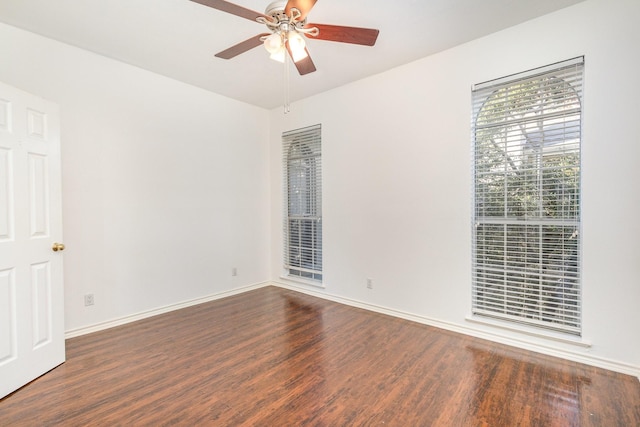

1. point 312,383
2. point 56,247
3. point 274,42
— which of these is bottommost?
point 312,383

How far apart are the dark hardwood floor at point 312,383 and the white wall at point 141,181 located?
1.99ft

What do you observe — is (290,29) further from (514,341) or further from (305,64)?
(514,341)

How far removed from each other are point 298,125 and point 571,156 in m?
3.19

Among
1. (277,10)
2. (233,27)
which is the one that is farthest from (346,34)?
(233,27)

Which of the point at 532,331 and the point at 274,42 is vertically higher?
the point at 274,42

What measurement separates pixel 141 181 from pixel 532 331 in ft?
13.7

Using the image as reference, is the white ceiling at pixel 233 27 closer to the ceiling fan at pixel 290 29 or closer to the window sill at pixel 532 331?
the ceiling fan at pixel 290 29

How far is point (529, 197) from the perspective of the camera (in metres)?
2.60

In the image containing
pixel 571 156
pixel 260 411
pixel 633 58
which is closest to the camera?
pixel 260 411

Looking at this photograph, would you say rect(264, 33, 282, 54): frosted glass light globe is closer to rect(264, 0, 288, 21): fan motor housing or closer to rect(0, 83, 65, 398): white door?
rect(264, 0, 288, 21): fan motor housing

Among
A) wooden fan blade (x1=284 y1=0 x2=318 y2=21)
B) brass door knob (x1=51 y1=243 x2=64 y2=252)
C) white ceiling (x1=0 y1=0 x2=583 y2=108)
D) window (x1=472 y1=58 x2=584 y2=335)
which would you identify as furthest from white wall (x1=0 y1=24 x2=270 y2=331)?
window (x1=472 y1=58 x2=584 y2=335)

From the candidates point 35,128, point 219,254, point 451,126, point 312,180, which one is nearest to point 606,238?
point 451,126

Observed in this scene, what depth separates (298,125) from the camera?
4.42 metres

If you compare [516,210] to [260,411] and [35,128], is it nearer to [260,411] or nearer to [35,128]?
[260,411]
